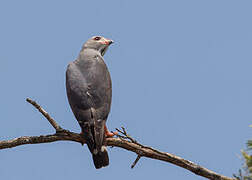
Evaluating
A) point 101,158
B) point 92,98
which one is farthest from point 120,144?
point 92,98

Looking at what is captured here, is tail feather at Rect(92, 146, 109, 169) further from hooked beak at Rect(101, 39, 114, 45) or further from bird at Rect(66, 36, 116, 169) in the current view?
hooked beak at Rect(101, 39, 114, 45)

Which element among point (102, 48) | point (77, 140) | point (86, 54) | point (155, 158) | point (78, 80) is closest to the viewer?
point (155, 158)

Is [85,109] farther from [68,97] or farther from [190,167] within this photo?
[190,167]

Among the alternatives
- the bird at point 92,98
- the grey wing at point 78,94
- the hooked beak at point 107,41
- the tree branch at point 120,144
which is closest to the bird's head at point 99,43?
the hooked beak at point 107,41

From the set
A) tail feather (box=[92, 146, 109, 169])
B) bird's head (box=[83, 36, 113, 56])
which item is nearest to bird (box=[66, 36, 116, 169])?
tail feather (box=[92, 146, 109, 169])

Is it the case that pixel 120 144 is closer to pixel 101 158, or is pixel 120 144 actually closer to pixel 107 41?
pixel 101 158

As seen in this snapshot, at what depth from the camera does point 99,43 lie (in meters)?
8.93

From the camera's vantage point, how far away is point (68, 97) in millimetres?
6855

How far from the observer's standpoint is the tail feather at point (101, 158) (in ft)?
20.0

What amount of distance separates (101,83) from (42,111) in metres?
1.50

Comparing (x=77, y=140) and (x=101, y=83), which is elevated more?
(x=101, y=83)

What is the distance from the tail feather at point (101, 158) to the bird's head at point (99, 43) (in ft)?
10.4

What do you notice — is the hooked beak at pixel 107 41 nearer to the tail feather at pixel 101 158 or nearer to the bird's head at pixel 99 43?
the bird's head at pixel 99 43

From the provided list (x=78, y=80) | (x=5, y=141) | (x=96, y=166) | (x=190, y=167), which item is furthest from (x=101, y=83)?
(x=190, y=167)
